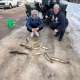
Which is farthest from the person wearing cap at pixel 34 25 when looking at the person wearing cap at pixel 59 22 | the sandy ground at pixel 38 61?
the person wearing cap at pixel 59 22

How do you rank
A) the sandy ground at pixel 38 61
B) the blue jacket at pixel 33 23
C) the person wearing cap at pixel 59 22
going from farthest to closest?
the blue jacket at pixel 33 23 < the person wearing cap at pixel 59 22 < the sandy ground at pixel 38 61

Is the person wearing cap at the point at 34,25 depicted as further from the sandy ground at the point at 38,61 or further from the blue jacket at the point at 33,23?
the sandy ground at the point at 38,61

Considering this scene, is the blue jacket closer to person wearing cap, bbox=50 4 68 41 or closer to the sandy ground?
the sandy ground

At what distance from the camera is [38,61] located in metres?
8.85

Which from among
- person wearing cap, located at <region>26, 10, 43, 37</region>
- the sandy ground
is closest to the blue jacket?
person wearing cap, located at <region>26, 10, 43, 37</region>

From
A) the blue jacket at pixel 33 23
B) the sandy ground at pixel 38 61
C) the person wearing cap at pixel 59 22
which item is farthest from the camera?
the blue jacket at pixel 33 23

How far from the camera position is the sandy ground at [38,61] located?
7.54 m

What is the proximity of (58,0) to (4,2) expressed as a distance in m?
21.7

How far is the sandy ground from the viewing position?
24.7 ft

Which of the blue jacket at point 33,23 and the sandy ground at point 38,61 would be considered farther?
the blue jacket at point 33,23

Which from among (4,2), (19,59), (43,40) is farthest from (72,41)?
(4,2)

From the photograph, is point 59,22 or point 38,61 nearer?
point 38,61

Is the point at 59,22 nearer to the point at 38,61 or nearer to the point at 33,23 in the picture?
the point at 33,23

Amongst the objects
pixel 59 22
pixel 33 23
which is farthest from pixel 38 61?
pixel 59 22
